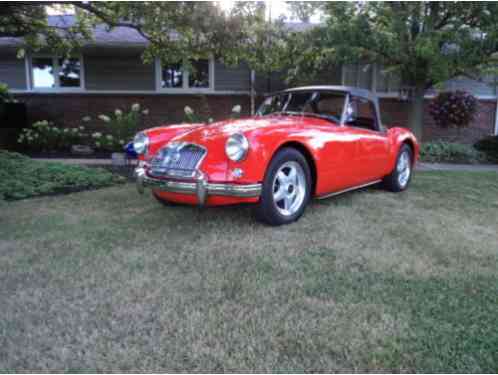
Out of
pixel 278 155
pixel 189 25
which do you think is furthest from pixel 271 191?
pixel 189 25


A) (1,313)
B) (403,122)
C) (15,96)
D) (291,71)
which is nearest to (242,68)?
(291,71)

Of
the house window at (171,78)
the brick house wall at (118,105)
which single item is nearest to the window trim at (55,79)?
the brick house wall at (118,105)

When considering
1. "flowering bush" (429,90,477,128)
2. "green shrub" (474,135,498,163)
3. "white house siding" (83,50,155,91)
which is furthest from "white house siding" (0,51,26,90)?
"green shrub" (474,135,498,163)

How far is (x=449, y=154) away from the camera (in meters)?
10.3

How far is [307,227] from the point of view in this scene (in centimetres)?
371

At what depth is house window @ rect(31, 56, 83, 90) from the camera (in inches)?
477

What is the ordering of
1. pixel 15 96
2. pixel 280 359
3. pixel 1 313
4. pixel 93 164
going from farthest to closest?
pixel 15 96, pixel 93 164, pixel 1 313, pixel 280 359

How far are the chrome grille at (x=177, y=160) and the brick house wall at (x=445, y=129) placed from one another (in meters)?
10.2

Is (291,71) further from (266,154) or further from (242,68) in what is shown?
(266,154)

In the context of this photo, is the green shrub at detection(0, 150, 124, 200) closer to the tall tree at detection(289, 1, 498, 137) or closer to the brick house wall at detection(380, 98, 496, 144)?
the tall tree at detection(289, 1, 498, 137)

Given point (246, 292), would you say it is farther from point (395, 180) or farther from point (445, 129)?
point (445, 129)

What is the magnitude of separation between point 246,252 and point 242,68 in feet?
32.9

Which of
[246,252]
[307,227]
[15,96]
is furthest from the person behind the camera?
[15,96]

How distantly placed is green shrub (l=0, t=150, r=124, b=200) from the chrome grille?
2.45 m
